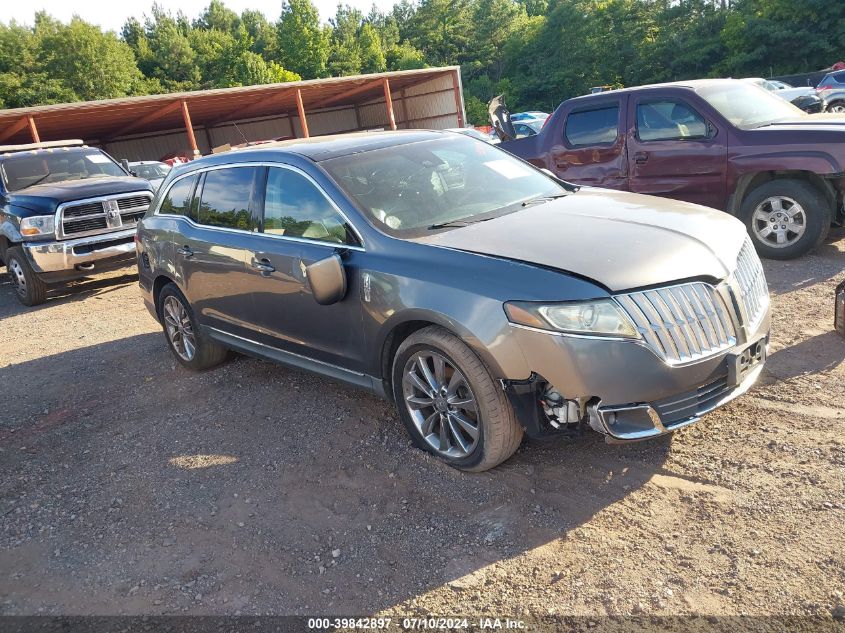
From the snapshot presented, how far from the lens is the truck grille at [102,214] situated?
955 centimetres

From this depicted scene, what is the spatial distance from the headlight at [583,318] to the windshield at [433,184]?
1042 millimetres

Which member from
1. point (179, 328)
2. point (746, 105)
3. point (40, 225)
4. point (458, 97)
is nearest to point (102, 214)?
point (40, 225)

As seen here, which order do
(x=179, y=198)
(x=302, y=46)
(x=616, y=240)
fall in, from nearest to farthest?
(x=616, y=240) → (x=179, y=198) → (x=302, y=46)

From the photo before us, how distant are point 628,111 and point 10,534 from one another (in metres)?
7.18

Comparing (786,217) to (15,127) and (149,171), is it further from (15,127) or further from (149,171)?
(15,127)

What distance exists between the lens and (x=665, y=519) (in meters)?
3.13

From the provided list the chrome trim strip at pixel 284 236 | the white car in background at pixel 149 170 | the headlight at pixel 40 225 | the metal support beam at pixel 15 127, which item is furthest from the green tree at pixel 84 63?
the chrome trim strip at pixel 284 236

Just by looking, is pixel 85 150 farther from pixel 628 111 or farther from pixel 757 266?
pixel 757 266

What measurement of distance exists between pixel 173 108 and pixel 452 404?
2706cm

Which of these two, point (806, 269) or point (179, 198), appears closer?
point (179, 198)

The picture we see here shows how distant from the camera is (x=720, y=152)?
7207 millimetres

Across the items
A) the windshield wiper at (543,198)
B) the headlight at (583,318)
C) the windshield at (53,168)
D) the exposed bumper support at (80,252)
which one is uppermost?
the windshield at (53,168)

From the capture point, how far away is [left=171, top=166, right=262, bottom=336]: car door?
15.8ft

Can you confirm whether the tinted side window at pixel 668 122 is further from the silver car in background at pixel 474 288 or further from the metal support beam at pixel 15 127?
the metal support beam at pixel 15 127
